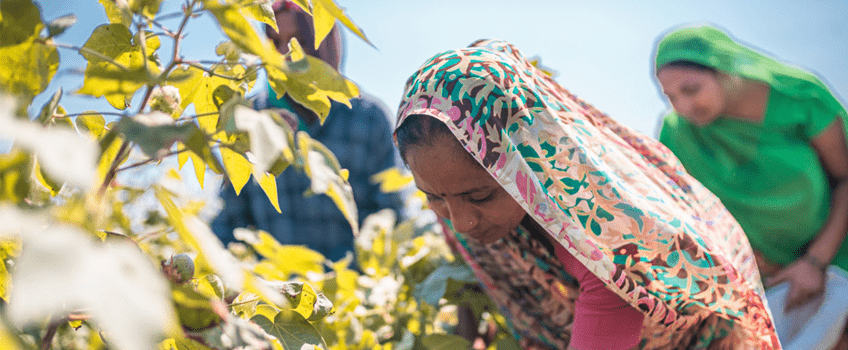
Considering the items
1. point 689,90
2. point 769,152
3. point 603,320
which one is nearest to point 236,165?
point 603,320

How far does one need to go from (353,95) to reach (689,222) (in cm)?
76

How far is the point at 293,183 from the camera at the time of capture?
2156 millimetres

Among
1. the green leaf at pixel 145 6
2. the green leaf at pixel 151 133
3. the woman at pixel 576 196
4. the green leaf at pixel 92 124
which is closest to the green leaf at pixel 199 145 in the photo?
the green leaf at pixel 151 133

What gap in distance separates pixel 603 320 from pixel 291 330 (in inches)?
25.6

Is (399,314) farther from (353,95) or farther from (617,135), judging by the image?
(353,95)

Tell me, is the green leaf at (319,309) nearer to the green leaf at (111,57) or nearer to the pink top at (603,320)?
the green leaf at (111,57)

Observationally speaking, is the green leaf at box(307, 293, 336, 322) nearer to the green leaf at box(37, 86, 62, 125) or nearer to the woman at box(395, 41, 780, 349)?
the green leaf at box(37, 86, 62, 125)

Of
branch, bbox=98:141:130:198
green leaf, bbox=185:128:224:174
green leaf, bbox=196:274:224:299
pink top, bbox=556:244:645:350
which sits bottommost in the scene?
pink top, bbox=556:244:645:350

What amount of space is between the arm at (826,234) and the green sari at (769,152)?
3 centimetres

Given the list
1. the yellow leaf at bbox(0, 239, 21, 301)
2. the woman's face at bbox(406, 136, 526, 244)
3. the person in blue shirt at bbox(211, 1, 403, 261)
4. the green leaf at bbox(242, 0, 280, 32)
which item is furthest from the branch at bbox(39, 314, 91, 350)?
the person in blue shirt at bbox(211, 1, 403, 261)

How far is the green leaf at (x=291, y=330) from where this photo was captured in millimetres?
551

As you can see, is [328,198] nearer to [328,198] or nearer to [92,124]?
[328,198]

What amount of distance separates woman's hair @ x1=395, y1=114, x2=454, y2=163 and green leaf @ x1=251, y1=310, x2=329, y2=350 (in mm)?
506

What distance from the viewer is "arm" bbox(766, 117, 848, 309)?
194cm
